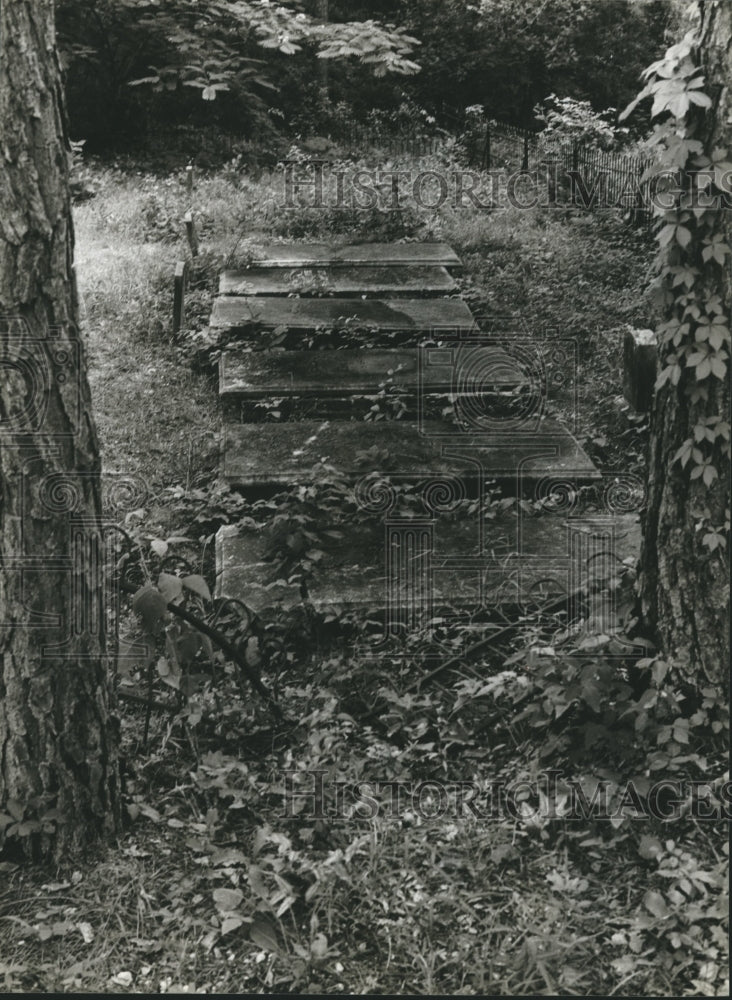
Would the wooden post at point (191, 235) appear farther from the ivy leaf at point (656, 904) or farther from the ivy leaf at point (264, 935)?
the ivy leaf at point (656, 904)

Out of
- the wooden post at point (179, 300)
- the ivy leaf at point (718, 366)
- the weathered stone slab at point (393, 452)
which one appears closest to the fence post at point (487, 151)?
the wooden post at point (179, 300)

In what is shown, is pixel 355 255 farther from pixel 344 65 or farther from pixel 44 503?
pixel 44 503

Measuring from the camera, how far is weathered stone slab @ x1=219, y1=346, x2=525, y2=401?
6.92m

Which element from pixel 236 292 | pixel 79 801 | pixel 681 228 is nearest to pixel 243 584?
pixel 79 801

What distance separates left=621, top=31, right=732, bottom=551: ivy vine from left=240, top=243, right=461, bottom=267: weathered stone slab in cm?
623

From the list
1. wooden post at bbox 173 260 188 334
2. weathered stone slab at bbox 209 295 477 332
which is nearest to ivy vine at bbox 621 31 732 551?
weathered stone slab at bbox 209 295 477 332

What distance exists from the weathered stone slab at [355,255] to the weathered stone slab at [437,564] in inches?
181

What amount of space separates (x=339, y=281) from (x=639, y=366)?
367 cm

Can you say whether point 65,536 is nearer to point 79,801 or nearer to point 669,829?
point 79,801

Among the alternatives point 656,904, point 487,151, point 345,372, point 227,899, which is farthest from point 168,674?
point 487,151

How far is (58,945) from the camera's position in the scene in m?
2.89

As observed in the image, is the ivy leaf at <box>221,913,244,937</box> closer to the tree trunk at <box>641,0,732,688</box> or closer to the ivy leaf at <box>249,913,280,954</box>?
the ivy leaf at <box>249,913,280,954</box>

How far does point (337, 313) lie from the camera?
8.20 metres

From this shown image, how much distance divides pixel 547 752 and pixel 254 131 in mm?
12648
